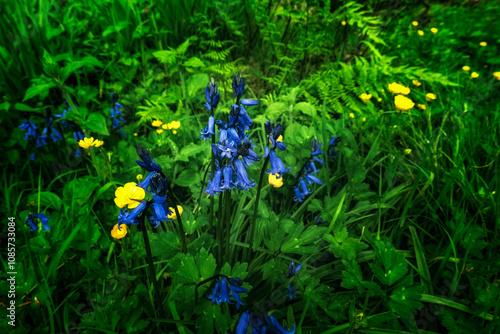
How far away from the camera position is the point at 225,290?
0.96 m

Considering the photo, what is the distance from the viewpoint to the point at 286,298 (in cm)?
130

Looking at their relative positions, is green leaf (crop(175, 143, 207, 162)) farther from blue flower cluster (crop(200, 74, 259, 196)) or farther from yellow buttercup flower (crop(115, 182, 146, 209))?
blue flower cluster (crop(200, 74, 259, 196))

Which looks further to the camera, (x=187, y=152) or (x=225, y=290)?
(x=187, y=152)

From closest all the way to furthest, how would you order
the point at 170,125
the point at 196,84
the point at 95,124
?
the point at 95,124
the point at 170,125
the point at 196,84

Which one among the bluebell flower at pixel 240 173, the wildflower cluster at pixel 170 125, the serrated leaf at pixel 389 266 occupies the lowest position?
the serrated leaf at pixel 389 266

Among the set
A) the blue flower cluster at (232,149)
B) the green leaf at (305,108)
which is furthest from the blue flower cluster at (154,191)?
the green leaf at (305,108)

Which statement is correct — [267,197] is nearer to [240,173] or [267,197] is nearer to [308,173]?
[308,173]

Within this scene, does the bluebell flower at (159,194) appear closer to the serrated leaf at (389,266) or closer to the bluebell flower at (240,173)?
the bluebell flower at (240,173)

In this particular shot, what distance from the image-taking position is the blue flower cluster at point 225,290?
36.5 inches

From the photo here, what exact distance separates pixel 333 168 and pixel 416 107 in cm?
123

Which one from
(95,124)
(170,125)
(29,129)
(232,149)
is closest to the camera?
(232,149)

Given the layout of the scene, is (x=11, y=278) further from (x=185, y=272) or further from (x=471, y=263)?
(x=471, y=263)

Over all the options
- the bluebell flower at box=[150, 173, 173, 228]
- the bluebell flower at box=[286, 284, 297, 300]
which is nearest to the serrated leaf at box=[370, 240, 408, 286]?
the bluebell flower at box=[286, 284, 297, 300]

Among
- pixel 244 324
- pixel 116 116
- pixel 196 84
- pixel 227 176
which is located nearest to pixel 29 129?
pixel 116 116
